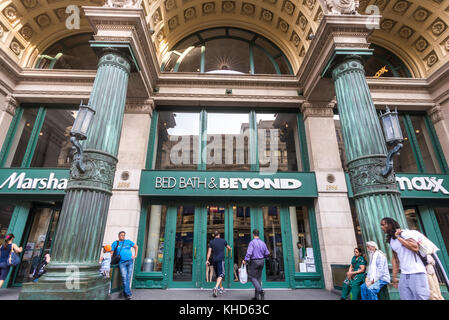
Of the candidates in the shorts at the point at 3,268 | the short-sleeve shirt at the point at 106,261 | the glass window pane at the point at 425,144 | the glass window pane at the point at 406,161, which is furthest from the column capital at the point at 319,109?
the shorts at the point at 3,268

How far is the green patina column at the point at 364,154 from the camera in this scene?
20.8 ft

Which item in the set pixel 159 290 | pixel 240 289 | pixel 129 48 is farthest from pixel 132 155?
pixel 240 289

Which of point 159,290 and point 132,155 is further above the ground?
point 132,155

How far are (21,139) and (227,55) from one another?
36.8 feet

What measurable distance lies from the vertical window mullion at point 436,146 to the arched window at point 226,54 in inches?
291

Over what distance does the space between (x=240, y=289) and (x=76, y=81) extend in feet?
39.4

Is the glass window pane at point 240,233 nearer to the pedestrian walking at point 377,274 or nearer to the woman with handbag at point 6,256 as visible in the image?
the pedestrian walking at point 377,274

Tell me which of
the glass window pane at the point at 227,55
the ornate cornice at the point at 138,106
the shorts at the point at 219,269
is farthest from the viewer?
the glass window pane at the point at 227,55

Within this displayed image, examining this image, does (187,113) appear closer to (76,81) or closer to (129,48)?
(129,48)

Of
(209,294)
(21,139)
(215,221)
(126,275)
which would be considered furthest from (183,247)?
(21,139)

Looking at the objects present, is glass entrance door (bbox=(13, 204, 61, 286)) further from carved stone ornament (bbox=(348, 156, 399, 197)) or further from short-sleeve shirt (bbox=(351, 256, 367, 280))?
carved stone ornament (bbox=(348, 156, 399, 197))

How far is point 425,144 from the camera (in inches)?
465

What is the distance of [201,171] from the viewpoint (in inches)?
403
